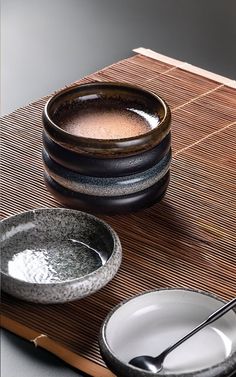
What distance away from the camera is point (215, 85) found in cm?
216

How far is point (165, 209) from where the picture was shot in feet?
5.66

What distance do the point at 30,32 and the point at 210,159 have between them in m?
0.66

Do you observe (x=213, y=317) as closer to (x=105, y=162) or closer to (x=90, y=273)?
(x=90, y=273)

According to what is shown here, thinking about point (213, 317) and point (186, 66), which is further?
point (186, 66)

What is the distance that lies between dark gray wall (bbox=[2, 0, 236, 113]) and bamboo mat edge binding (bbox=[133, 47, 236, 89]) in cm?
3

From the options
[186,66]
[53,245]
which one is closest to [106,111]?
[53,245]

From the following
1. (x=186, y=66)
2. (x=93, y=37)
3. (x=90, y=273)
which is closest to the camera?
(x=90, y=273)

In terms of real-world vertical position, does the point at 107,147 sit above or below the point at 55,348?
above

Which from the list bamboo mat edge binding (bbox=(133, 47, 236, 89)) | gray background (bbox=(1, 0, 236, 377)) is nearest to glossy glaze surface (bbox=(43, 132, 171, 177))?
gray background (bbox=(1, 0, 236, 377))

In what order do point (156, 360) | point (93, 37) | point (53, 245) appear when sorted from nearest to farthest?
1. point (156, 360)
2. point (53, 245)
3. point (93, 37)

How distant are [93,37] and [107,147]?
2.52ft

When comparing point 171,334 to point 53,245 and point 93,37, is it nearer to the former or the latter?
point 53,245

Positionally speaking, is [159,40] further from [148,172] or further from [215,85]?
[148,172]

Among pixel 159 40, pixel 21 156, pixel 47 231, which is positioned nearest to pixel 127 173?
pixel 47 231
